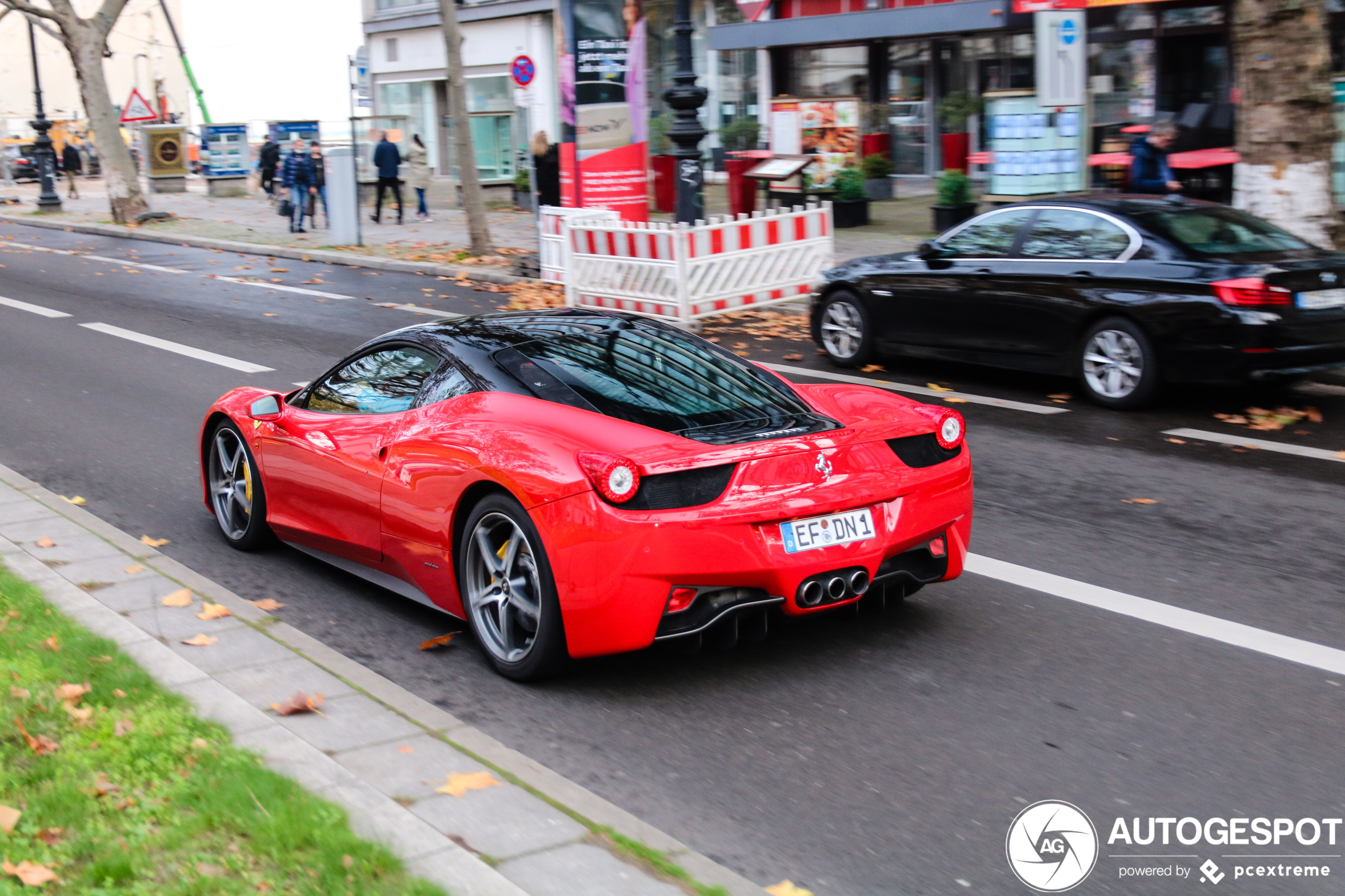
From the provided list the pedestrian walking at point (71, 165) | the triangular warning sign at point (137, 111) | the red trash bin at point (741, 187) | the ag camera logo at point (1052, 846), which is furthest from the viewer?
the pedestrian walking at point (71, 165)

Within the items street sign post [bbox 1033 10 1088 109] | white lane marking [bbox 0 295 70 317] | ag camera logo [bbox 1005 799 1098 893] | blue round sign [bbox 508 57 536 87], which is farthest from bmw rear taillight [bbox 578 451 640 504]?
blue round sign [bbox 508 57 536 87]

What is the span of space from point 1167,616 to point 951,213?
14793 mm

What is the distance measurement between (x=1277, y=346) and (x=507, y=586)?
612 cm

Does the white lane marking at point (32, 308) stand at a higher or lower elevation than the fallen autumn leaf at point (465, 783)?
higher

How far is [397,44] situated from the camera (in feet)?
146

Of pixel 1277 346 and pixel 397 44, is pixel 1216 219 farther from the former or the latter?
pixel 397 44

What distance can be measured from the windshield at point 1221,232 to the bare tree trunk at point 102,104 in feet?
88.6

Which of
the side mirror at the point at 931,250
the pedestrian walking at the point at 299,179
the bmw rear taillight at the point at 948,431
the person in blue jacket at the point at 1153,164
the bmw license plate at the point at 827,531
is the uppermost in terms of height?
the pedestrian walking at the point at 299,179

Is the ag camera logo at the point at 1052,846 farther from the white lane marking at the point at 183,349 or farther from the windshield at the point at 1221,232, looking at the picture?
the white lane marking at the point at 183,349

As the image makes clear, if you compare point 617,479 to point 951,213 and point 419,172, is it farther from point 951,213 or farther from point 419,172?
point 419,172

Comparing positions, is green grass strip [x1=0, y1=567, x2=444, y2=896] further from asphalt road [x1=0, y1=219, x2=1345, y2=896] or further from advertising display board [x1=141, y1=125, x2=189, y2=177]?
advertising display board [x1=141, y1=125, x2=189, y2=177]

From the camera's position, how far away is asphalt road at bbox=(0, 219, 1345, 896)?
392 centimetres

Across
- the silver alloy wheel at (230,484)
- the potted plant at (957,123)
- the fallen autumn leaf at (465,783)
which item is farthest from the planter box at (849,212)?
the fallen autumn leaf at (465,783)

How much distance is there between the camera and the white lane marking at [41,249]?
25.7 meters
